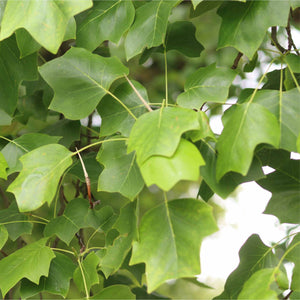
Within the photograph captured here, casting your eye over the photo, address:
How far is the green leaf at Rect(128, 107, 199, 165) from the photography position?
547mm

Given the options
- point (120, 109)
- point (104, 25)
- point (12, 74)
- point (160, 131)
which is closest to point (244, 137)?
point (160, 131)

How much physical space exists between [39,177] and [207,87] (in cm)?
27

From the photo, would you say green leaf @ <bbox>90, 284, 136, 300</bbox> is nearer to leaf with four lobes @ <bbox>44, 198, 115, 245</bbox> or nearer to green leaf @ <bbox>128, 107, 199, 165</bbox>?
leaf with four lobes @ <bbox>44, 198, 115, 245</bbox>

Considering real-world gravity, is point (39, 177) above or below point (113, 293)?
above

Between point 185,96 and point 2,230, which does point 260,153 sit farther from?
point 2,230

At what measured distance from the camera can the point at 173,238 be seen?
60 centimetres

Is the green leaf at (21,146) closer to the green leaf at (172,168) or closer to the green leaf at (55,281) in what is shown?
the green leaf at (55,281)

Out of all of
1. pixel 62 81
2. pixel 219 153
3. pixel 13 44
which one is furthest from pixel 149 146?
pixel 13 44

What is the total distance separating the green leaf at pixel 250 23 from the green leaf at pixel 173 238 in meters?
0.23

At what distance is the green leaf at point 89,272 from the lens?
715 millimetres

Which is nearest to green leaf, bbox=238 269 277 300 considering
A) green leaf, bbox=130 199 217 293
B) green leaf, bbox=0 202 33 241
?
green leaf, bbox=130 199 217 293

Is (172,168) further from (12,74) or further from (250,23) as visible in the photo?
(12,74)

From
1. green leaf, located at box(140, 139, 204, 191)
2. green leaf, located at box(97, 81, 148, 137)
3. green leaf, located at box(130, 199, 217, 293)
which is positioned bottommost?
green leaf, located at box(130, 199, 217, 293)

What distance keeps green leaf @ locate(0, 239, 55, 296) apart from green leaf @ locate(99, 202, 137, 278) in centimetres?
9
